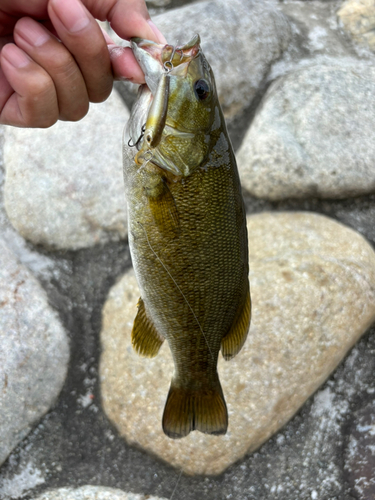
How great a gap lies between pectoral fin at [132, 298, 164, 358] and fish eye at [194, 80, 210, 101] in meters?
0.70

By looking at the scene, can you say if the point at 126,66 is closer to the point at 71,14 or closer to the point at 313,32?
the point at 71,14

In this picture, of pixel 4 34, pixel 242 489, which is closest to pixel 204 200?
pixel 4 34

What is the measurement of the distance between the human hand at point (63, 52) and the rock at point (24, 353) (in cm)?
77

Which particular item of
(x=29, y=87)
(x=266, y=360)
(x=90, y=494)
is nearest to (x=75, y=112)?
(x=29, y=87)

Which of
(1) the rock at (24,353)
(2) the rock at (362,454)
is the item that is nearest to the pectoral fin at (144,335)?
(1) the rock at (24,353)

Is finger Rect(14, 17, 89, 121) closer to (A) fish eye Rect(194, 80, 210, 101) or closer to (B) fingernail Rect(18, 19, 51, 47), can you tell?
(B) fingernail Rect(18, 19, 51, 47)

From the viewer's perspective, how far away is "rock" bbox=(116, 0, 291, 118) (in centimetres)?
230

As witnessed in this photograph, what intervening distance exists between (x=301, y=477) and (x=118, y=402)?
81 centimetres

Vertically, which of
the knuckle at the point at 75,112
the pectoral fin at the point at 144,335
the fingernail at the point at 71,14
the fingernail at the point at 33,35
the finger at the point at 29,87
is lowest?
the pectoral fin at the point at 144,335

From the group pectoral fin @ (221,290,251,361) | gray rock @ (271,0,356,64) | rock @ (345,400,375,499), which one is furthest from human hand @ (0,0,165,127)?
rock @ (345,400,375,499)

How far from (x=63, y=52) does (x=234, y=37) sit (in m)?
1.27

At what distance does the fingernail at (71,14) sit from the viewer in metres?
1.25

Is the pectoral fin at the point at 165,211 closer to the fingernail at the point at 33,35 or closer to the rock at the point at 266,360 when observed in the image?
the fingernail at the point at 33,35

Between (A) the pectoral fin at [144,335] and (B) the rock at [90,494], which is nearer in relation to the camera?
(A) the pectoral fin at [144,335]
